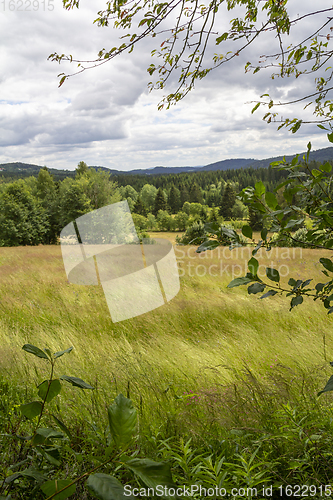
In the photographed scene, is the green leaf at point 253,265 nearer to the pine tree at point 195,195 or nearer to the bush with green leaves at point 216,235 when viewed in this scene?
the bush with green leaves at point 216,235

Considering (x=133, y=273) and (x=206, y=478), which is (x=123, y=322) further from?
(x=206, y=478)

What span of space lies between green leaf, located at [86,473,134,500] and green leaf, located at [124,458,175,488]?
0.15 feet

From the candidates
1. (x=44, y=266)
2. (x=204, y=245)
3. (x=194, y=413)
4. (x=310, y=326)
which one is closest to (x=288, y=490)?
(x=194, y=413)

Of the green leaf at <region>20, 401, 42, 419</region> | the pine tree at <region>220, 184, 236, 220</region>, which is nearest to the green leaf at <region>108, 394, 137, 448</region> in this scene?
the green leaf at <region>20, 401, 42, 419</region>

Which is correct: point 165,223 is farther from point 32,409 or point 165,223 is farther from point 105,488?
point 105,488

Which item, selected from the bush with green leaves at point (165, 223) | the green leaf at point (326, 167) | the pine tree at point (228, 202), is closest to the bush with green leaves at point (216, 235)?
the green leaf at point (326, 167)

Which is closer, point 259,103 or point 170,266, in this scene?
point 259,103

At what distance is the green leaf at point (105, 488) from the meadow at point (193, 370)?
112cm

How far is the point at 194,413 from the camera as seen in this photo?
2.27 metres

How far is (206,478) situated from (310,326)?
14.5ft

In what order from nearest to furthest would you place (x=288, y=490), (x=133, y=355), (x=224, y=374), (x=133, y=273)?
1. (x=288, y=490)
2. (x=224, y=374)
3. (x=133, y=355)
4. (x=133, y=273)

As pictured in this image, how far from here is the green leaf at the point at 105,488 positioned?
0.54m

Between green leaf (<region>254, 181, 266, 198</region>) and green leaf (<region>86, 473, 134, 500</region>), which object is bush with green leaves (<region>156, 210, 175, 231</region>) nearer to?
green leaf (<region>254, 181, 266, 198</region>)

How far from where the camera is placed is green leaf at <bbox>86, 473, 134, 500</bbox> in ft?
1.77
